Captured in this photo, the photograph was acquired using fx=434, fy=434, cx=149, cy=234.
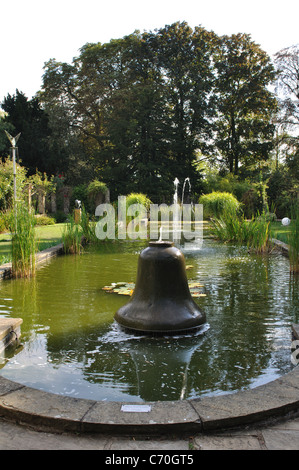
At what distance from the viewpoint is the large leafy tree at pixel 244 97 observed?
2998 centimetres

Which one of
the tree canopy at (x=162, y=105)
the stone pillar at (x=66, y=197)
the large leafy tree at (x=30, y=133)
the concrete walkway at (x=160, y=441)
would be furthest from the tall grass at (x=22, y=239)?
the tree canopy at (x=162, y=105)

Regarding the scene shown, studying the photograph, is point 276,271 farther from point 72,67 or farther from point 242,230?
point 72,67

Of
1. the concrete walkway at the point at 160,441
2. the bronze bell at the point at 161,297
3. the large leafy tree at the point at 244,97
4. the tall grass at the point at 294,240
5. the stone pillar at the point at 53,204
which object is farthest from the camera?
the large leafy tree at the point at 244,97

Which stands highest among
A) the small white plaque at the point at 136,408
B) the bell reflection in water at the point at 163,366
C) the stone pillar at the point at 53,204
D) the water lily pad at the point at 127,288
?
the stone pillar at the point at 53,204

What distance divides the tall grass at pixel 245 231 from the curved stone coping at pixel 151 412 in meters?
6.77

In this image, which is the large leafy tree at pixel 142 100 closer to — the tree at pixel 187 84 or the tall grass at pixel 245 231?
the tree at pixel 187 84

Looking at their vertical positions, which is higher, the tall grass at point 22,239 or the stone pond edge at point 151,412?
the tall grass at point 22,239

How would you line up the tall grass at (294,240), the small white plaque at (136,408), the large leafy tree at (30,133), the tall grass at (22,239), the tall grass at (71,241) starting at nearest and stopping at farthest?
the small white plaque at (136,408) < the tall grass at (294,240) < the tall grass at (22,239) < the tall grass at (71,241) < the large leafy tree at (30,133)

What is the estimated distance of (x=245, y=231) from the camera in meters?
10.8

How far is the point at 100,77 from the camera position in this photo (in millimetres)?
31078

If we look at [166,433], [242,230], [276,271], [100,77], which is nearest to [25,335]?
[166,433]

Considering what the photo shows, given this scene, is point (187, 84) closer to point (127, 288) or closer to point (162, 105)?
point (162, 105)
